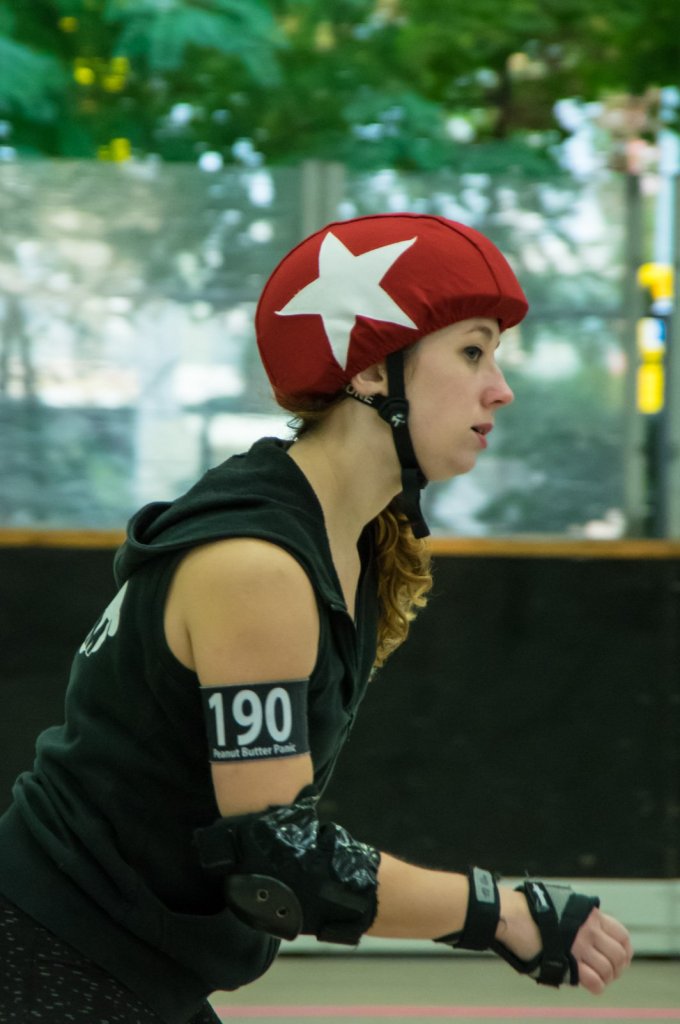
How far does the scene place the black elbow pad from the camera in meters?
1.42

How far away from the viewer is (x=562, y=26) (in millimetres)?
5070

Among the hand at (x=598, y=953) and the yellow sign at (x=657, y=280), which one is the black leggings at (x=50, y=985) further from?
the yellow sign at (x=657, y=280)

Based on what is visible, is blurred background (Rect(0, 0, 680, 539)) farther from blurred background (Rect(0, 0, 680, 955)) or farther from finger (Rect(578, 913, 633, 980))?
finger (Rect(578, 913, 633, 980))

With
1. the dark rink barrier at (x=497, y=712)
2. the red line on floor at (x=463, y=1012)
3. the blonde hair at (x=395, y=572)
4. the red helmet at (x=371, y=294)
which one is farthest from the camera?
the dark rink barrier at (x=497, y=712)

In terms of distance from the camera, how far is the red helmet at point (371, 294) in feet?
5.31

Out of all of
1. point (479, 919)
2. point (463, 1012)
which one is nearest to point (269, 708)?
point (479, 919)

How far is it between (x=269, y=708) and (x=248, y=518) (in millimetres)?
191

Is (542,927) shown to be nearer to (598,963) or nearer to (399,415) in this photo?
(598,963)

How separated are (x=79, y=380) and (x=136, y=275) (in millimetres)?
376

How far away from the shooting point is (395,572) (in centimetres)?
186

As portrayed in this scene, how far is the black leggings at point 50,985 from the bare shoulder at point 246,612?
34 cm

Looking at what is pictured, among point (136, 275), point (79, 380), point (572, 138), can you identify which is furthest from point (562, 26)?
point (79, 380)

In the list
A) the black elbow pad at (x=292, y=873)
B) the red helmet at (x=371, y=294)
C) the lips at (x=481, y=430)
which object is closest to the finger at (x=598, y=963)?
the black elbow pad at (x=292, y=873)

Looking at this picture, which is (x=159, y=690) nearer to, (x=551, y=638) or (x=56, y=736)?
(x=56, y=736)
